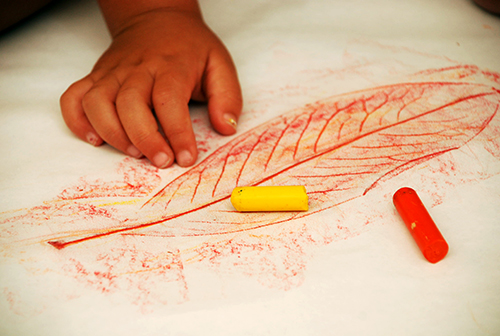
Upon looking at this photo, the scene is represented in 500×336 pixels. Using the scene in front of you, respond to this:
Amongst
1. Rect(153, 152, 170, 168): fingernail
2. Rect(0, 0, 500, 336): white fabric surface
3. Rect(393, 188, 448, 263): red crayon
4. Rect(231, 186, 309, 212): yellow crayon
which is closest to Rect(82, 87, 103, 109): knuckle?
Rect(0, 0, 500, 336): white fabric surface

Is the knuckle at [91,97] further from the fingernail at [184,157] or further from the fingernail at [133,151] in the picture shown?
the fingernail at [184,157]

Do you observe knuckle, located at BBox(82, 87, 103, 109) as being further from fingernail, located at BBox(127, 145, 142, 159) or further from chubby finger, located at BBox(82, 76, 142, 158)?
fingernail, located at BBox(127, 145, 142, 159)

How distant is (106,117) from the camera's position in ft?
3.21

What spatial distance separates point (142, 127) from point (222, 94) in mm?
250

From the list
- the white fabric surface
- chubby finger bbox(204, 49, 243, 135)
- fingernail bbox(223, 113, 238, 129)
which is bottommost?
the white fabric surface

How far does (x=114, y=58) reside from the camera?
1.12 metres

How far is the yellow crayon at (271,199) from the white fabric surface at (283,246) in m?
0.05

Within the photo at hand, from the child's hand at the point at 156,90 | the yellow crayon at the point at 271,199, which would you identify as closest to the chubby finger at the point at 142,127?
the child's hand at the point at 156,90

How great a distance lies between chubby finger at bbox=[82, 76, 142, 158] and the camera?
3.22 ft

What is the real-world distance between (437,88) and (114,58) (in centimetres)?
96

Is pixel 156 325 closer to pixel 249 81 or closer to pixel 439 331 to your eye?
pixel 439 331

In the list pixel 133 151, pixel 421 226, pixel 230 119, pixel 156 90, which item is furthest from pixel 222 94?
pixel 421 226

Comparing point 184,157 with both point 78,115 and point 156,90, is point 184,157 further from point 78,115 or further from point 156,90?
point 78,115

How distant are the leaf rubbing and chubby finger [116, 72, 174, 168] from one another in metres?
0.07
